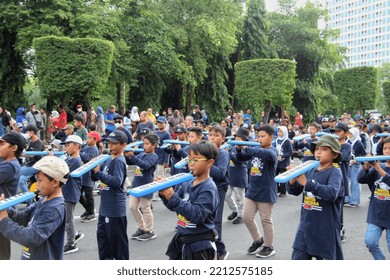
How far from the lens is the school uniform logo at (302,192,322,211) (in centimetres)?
443

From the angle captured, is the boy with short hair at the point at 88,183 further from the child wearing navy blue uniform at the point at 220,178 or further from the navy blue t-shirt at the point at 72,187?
the child wearing navy blue uniform at the point at 220,178

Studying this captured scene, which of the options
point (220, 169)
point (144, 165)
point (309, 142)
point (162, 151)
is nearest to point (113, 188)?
point (144, 165)

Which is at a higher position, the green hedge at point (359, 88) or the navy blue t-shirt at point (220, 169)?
the green hedge at point (359, 88)

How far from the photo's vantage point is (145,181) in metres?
7.43

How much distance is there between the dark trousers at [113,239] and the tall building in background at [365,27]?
144647 mm

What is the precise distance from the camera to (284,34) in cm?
3462

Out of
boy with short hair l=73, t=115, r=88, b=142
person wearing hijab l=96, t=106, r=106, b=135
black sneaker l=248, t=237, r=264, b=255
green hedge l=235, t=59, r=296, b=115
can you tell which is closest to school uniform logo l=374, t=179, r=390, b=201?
black sneaker l=248, t=237, r=264, b=255

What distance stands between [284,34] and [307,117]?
6814 mm

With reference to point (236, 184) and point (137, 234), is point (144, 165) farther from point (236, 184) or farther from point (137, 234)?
point (236, 184)

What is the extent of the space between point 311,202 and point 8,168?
341cm

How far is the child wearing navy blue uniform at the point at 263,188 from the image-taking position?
6.36m

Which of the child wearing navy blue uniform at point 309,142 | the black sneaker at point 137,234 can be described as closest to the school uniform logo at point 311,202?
the black sneaker at point 137,234

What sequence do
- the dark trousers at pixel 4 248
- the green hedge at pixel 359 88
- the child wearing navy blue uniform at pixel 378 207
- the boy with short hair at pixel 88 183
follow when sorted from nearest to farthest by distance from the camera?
the dark trousers at pixel 4 248
the child wearing navy blue uniform at pixel 378 207
the boy with short hair at pixel 88 183
the green hedge at pixel 359 88

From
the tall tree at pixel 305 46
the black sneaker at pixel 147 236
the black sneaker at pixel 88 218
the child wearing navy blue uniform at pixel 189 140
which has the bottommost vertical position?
the black sneaker at pixel 147 236
